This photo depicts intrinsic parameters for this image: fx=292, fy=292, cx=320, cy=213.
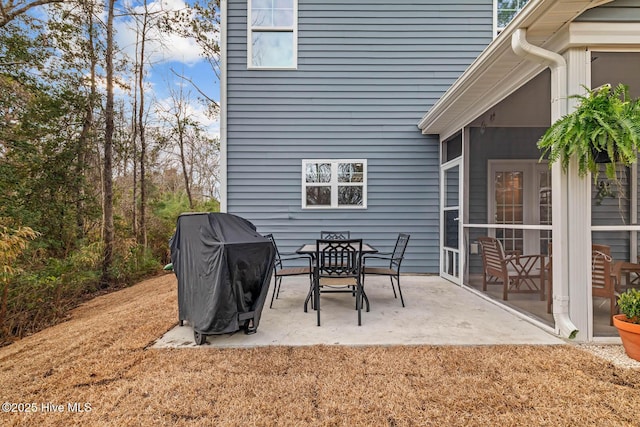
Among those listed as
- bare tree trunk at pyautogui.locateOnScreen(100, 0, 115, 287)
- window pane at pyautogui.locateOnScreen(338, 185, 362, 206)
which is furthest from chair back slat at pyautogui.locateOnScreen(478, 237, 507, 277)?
bare tree trunk at pyautogui.locateOnScreen(100, 0, 115, 287)

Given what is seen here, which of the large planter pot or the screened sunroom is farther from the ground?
the screened sunroom

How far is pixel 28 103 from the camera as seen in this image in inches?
212

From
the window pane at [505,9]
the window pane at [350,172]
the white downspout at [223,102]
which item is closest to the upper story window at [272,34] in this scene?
the white downspout at [223,102]

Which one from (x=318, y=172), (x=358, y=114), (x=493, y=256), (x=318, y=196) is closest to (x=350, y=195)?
(x=318, y=196)

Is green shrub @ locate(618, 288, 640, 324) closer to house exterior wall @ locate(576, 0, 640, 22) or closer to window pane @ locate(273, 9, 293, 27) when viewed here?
house exterior wall @ locate(576, 0, 640, 22)

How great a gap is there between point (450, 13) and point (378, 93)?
6.54ft

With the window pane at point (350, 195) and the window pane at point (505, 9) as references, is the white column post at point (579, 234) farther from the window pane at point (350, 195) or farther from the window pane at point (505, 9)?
the window pane at point (505, 9)

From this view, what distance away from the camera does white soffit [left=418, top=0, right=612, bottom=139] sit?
2.38 metres

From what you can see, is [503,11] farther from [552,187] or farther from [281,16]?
[552,187]

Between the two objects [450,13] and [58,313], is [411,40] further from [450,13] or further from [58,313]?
[58,313]

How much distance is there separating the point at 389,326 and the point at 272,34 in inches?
212

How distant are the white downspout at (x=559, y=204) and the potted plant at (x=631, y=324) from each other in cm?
31

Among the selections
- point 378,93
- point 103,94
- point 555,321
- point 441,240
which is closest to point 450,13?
point 378,93

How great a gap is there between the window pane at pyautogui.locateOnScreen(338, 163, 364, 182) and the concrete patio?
2.25 m
